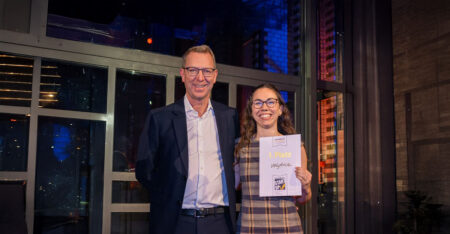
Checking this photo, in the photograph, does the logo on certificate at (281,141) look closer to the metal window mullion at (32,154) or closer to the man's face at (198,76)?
the man's face at (198,76)

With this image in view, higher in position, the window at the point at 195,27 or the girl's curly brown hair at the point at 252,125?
the window at the point at 195,27

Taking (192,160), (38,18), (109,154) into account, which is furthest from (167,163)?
(38,18)

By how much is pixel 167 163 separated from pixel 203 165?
0.19 m

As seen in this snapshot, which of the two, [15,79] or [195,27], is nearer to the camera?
[15,79]

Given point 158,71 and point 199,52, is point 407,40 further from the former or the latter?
point 199,52

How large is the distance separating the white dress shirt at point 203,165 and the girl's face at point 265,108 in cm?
25

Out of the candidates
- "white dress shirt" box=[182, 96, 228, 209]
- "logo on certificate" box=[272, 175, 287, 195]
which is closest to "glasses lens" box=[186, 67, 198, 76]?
"white dress shirt" box=[182, 96, 228, 209]

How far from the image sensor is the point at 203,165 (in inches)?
92.3

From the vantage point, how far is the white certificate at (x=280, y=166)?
7.76 feet

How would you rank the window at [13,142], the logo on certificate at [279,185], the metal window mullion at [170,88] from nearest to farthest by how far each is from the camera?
1. the logo on certificate at [279,185]
2. the window at [13,142]
3. the metal window mullion at [170,88]

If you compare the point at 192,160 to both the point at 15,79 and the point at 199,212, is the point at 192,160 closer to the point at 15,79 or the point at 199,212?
the point at 199,212

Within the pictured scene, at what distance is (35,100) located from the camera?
3.33 m

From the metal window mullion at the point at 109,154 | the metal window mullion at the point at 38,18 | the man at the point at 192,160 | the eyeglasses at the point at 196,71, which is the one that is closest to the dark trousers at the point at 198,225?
the man at the point at 192,160

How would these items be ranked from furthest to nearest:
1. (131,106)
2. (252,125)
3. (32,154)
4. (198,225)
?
(131,106), (32,154), (252,125), (198,225)
